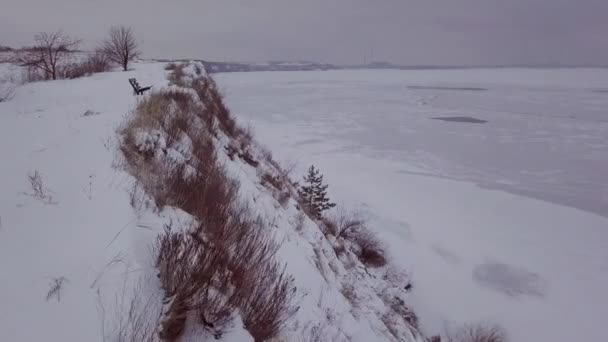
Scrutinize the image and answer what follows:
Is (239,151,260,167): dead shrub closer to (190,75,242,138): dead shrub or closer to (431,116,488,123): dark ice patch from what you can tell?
(190,75,242,138): dead shrub

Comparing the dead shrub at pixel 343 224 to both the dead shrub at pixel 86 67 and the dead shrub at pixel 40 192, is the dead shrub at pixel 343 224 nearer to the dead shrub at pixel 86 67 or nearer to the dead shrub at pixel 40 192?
the dead shrub at pixel 40 192

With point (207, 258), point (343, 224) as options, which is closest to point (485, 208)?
point (343, 224)

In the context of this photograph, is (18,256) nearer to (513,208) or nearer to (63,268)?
(63,268)

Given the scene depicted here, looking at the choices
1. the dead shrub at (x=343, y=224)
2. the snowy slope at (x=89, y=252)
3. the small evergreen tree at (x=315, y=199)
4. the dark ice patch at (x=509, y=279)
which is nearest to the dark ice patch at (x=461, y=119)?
the dead shrub at (x=343, y=224)

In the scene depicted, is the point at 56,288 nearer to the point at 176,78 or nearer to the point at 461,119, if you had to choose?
the point at 176,78

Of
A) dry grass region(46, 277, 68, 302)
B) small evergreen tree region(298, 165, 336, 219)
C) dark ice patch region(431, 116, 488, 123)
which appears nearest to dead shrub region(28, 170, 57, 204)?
dry grass region(46, 277, 68, 302)

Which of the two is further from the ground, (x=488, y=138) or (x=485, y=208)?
(x=488, y=138)

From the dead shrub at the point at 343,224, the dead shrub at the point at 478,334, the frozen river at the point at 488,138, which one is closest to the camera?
the dead shrub at the point at 478,334
